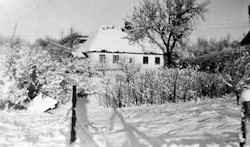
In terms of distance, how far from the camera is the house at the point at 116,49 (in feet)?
86.1

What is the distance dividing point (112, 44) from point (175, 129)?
23994 mm

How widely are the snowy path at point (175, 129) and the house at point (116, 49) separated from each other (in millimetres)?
20665

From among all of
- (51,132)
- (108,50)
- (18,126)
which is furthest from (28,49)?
(108,50)

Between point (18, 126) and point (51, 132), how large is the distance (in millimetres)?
1217

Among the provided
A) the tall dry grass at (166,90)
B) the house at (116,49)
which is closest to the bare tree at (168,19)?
the house at (116,49)

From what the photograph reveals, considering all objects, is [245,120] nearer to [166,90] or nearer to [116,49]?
[166,90]

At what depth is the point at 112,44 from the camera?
2744cm

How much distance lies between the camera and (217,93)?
7.84 m

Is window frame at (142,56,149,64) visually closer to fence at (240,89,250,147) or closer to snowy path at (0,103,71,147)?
snowy path at (0,103,71,147)

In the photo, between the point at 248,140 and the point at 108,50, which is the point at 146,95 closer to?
the point at 248,140

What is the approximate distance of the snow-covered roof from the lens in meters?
26.6

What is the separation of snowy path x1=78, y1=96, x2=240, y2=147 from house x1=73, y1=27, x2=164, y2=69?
20.7m

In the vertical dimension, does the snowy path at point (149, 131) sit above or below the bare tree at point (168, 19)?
below

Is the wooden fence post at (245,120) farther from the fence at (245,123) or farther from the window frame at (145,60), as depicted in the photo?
the window frame at (145,60)
